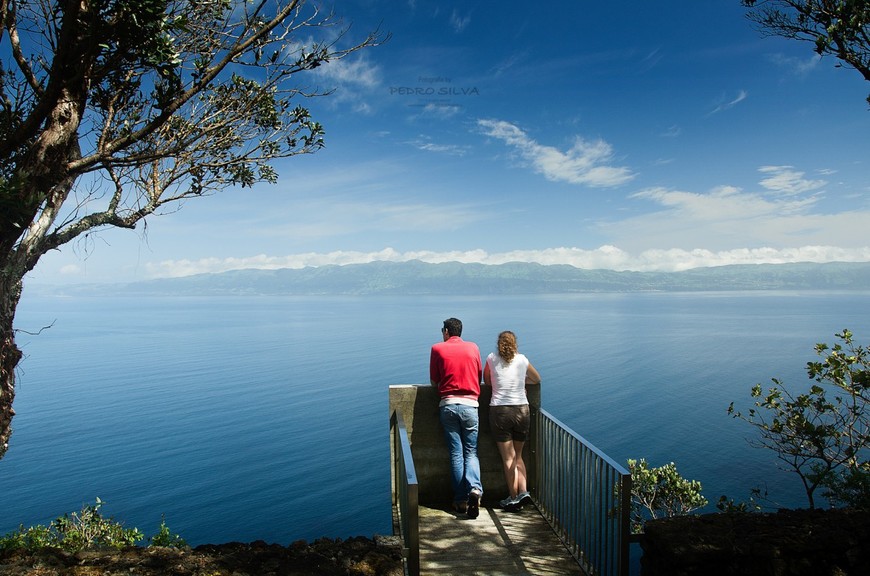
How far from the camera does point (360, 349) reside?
317ft

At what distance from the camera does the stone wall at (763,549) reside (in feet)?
11.6

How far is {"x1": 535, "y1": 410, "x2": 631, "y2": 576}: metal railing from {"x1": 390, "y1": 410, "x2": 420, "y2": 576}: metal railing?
136 cm

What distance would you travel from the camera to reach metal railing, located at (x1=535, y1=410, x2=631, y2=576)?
396 cm

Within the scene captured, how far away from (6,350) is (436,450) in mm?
5170

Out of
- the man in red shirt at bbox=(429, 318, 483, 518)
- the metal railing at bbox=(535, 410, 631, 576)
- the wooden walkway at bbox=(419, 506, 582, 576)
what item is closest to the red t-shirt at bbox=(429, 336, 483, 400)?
the man in red shirt at bbox=(429, 318, 483, 518)

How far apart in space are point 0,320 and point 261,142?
4073 millimetres

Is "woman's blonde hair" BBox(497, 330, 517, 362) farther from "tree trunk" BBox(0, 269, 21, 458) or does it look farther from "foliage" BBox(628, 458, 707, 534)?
"foliage" BBox(628, 458, 707, 534)

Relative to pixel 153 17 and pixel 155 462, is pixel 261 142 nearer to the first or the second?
pixel 153 17

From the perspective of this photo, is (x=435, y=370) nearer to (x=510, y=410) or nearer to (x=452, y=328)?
(x=452, y=328)

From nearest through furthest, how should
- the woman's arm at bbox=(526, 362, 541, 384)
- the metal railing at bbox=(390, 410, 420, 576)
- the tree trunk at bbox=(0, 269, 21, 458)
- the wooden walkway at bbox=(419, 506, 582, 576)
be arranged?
the metal railing at bbox=(390, 410, 420, 576) → the wooden walkway at bbox=(419, 506, 582, 576) → the woman's arm at bbox=(526, 362, 541, 384) → the tree trunk at bbox=(0, 269, 21, 458)

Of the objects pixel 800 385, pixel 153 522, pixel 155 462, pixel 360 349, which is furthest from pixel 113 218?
pixel 360 349

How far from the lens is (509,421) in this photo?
550 cm

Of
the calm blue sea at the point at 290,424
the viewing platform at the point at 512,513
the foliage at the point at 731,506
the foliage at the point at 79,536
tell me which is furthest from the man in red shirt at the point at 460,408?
the foliage at the point at 79,536

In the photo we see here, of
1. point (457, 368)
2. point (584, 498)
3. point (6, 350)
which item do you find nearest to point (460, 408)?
point (457, 368)
